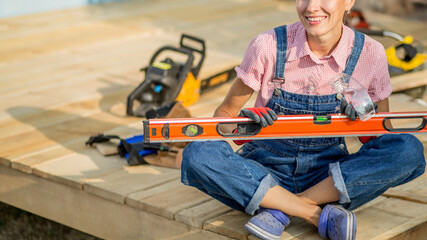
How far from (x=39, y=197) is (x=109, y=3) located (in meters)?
4.27

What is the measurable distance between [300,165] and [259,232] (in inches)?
12.6

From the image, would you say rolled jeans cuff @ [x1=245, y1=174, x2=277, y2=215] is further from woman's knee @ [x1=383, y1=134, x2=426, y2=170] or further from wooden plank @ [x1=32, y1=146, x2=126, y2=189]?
wooden plank @ [x1=32, y1=146, x2=126, y2=189]

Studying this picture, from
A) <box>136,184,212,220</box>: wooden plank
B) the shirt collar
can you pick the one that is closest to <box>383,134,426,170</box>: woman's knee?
the shirt collar

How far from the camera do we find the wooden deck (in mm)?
2566

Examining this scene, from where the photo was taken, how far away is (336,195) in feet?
7.82

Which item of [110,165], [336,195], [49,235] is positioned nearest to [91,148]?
[110,165]

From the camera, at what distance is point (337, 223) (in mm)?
2238

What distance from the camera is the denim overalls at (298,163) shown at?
2301 mm

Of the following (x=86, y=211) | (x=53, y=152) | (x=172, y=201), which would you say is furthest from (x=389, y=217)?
(x=53, y=152)

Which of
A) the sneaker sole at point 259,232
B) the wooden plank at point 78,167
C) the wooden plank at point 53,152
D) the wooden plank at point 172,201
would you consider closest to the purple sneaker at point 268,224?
the sneaker sole at point 259,232

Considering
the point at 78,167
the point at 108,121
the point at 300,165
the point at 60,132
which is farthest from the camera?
the point at 108,121

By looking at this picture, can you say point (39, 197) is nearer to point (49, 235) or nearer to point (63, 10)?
point (49, 235)

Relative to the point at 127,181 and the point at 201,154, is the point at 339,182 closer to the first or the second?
the point at 201,154

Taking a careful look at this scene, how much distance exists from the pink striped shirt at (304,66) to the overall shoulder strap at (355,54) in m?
0.01
